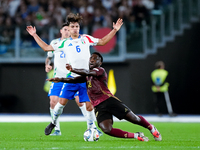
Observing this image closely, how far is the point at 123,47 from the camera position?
60.2ft

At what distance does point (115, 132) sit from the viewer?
718cm

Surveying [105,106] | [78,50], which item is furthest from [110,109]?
[78,50]

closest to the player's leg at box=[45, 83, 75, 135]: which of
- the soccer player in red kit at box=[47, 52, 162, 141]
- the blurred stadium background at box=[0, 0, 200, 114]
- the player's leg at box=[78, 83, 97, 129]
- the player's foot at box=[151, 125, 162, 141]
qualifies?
the player's leg at box=[78, 83, 97, 129]

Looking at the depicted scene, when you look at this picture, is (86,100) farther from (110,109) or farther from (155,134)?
(155,134)

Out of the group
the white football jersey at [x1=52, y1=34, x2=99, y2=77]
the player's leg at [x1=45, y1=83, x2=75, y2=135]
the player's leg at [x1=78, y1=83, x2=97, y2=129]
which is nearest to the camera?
the white football jersey at [x1=52, y1=34, x2=99, y2=77]

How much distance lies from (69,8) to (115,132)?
1272 centimetres

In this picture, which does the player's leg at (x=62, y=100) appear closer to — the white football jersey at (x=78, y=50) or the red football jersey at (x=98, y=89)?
the white football jersey at (x=78, y=50)

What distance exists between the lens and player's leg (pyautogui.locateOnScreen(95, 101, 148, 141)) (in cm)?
718

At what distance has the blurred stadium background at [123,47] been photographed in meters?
18.3

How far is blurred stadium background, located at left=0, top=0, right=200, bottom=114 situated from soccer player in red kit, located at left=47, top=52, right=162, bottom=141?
10.4 m

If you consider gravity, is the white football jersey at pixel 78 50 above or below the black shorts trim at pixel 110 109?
above

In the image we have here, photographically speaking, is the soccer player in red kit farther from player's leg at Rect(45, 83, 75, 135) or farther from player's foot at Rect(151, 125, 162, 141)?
player's leg at Rect(45, 83, 75, 135)

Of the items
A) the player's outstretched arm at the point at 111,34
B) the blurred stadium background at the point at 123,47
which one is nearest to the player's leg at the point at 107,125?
the player's outstretched arm at the point at 111,34

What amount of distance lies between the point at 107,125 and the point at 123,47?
11.3 m
